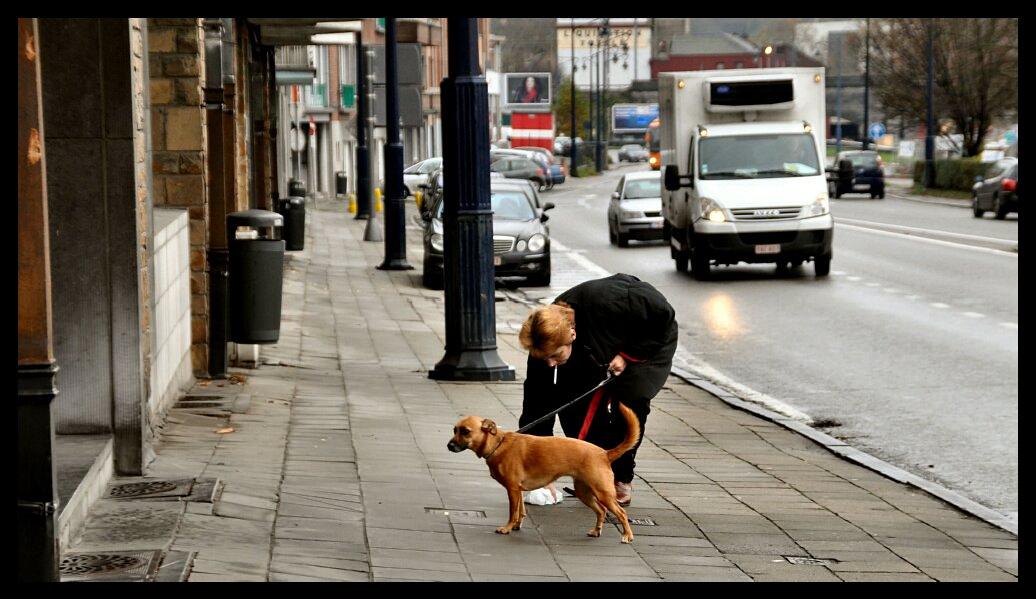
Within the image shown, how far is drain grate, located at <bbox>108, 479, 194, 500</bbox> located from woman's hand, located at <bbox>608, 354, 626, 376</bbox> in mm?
2011

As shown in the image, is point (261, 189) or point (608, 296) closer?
point (608, 296)

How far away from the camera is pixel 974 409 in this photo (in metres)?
12.1

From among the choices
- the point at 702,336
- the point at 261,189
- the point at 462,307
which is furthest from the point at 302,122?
the point at 462,307

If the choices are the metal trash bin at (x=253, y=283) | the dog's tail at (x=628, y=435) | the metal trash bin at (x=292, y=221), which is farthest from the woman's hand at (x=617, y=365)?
the metal trash bin at (x=292, y=221)

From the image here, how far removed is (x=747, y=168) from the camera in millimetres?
24469

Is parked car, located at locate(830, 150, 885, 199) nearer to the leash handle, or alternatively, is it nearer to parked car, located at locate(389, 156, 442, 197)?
parked car, located at locate(389, 156, 442, 197)

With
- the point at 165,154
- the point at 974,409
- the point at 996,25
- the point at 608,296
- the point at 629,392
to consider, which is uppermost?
the point at 996,25

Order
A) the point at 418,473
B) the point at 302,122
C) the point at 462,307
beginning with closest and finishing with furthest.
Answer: the point at 418,473 → the point at 462,307 → the point at 302,122

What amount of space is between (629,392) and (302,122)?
2116 inches

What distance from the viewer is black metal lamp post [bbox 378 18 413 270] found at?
2511 centimetres

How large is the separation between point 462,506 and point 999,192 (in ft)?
113

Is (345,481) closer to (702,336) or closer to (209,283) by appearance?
(209,283)

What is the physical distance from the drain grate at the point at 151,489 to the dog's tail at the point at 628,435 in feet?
6.41

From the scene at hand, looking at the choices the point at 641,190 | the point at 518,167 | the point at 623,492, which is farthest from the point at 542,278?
the point at 518,167
